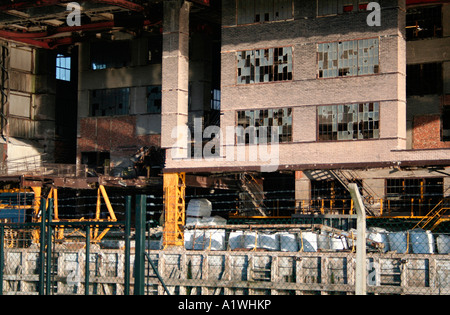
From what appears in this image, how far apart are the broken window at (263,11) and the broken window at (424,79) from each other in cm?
1012

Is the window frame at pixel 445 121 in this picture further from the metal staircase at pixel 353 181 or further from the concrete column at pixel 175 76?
the concrete column at pixel 175 76

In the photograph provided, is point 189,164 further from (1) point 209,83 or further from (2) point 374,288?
(2) point 374,288

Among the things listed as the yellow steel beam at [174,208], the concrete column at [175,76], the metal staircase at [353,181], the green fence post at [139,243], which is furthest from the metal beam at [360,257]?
the metal staircase at [353,181]

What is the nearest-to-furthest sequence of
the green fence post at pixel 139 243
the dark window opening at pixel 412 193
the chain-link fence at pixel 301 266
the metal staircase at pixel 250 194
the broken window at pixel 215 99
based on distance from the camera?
the green fence post at pixel 139 243
the chain-link fence at pixel 301 266
the dark window opening at pixel 412 193
the metal staircase at pixel 250 194
the broken window at pixel 215 99

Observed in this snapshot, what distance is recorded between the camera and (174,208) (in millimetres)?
44688

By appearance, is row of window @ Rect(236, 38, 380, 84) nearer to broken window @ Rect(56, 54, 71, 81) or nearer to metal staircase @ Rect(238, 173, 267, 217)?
metal staircase @ Rect(238, 173, 267, 217)

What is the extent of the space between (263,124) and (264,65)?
138 inches

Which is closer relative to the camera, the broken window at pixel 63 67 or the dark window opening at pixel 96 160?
the dark window opening at pixel 96 160

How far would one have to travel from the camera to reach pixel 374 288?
31422mm

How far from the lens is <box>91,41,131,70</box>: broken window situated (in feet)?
189

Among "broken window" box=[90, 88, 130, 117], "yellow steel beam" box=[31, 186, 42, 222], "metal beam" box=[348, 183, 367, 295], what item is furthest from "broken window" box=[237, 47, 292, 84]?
"metal beam" box=[348, 183, 367, 295]

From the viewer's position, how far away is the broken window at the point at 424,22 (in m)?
48.3

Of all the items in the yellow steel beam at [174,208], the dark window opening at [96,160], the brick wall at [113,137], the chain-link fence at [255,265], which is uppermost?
the brick wall at [113,137]
